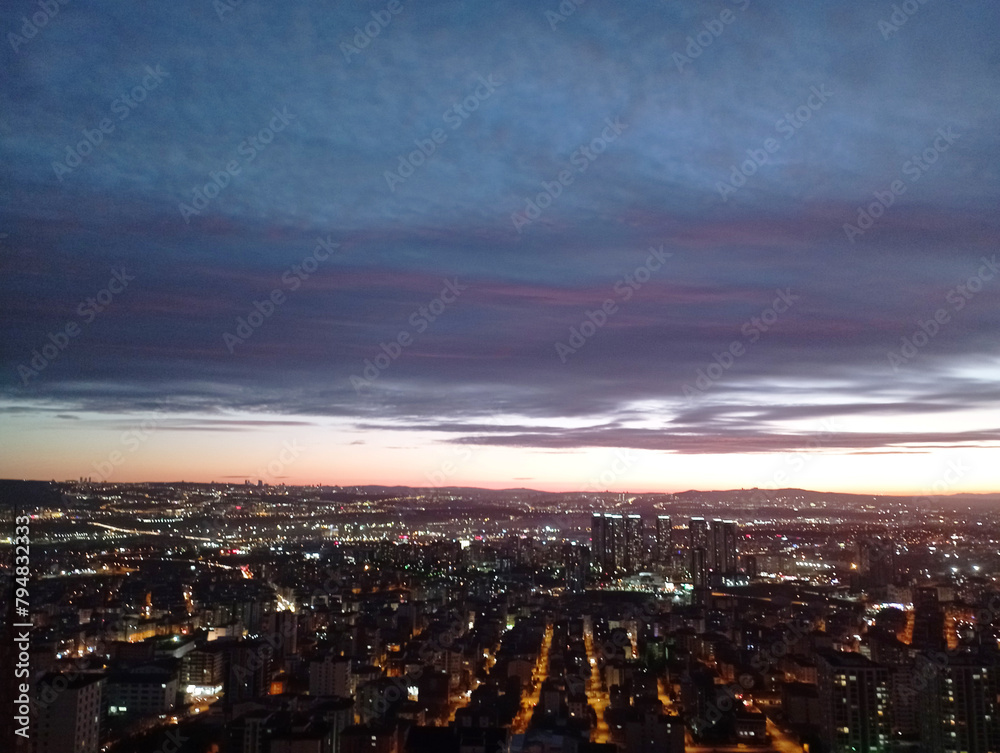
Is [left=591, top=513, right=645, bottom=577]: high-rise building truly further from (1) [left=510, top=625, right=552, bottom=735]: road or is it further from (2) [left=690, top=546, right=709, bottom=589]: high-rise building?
(1) [left=510, top=625, right=552, bottom=735]: road

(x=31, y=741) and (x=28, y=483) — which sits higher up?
(x=28, y=483)

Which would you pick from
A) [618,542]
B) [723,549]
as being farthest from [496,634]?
[618,542]

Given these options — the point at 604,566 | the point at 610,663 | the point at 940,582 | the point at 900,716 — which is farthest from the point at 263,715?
the point at 604,566

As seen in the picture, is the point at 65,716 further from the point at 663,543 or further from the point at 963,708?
the point at 663,543

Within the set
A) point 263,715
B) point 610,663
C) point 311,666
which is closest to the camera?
point 263,715

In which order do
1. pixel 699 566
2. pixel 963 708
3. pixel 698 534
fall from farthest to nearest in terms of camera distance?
pixel 698 534 → pixel 699 566 → pixel 963 708

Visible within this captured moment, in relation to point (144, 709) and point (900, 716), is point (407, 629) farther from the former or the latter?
point (900, 716)
